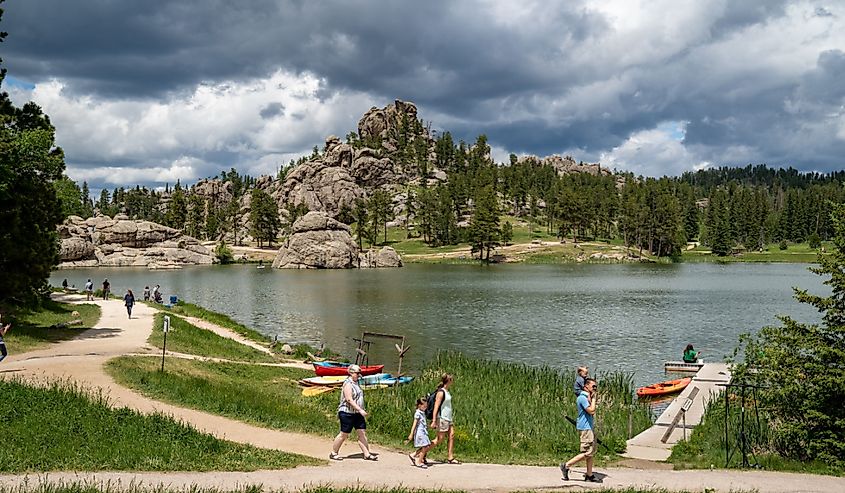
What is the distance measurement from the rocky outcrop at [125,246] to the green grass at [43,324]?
10696 centimetres

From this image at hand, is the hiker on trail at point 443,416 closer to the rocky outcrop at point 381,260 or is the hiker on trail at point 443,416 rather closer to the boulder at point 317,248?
the rocky outcrop at point 381,260

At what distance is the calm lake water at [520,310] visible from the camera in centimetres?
4444

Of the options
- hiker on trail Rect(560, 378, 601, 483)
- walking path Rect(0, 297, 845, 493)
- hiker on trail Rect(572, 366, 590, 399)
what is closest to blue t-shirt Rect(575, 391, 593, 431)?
hiker on trail Rect(560, 378, 601, 483)

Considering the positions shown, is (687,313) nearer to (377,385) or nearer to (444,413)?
(377,385)

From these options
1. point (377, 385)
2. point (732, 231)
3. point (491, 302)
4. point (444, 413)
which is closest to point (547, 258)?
point (732, 231)

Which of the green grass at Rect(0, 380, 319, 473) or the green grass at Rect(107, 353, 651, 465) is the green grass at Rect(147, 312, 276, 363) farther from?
the green grass at Rect(0, 380, 319, 473)

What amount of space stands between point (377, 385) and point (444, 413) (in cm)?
1219

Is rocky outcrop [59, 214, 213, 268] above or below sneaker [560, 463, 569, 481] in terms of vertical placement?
above

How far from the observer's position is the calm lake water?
146ft

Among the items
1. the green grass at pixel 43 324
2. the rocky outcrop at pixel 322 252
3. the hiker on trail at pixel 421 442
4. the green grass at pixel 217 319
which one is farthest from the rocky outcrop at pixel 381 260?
the hiker on trail at pixel 421 442

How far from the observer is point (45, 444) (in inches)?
595

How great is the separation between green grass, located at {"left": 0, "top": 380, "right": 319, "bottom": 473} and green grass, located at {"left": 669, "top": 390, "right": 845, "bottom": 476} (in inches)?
472

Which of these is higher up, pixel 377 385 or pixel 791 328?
pixel 791 328

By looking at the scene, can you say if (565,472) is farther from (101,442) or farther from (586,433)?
(101,442)
